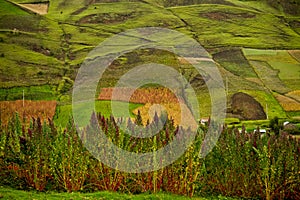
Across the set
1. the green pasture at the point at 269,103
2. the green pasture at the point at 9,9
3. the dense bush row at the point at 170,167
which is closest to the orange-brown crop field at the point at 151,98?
the green pasture at the point at 269,103

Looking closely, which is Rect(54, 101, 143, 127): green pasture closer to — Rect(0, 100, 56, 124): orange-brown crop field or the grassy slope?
Rect(0, 100, 56, 124): orange-brown crop field

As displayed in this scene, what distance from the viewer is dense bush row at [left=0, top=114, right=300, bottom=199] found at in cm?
1402

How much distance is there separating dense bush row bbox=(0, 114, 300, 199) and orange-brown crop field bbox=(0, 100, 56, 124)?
24.3m

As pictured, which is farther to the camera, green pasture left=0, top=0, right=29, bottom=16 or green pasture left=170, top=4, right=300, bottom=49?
green pasture left=0, top=0, right=29, bottom=16

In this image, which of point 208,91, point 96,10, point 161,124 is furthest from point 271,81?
point 161,124

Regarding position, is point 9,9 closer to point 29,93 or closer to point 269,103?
point 29,93

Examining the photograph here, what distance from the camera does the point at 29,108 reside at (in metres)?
41.5

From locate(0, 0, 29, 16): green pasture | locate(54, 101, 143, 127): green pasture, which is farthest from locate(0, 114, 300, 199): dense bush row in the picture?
locate(0, 0, 29, 16): green pasture

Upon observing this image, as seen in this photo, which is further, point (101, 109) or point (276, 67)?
point (276, 67)

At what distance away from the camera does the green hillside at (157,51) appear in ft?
181

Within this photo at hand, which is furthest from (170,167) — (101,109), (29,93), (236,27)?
(236,27)

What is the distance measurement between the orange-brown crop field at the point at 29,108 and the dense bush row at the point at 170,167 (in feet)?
79.8

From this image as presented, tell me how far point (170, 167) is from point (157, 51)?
52781 millimetres

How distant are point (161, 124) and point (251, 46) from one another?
5819 centimetres
